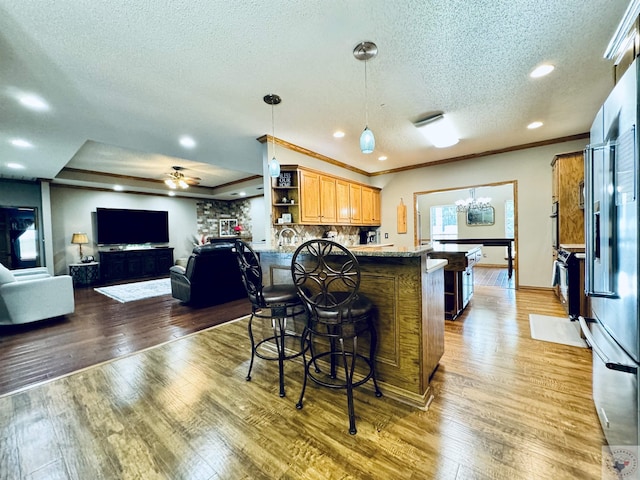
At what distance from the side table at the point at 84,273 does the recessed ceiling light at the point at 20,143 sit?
3.62 metres

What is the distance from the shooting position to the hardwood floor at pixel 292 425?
1.29 m

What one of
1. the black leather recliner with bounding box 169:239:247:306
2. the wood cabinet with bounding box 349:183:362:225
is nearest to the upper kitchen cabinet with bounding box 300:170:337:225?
the wood cabinet with bounding box 349:183:362:225

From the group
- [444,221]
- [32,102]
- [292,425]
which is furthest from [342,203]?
[444,221]

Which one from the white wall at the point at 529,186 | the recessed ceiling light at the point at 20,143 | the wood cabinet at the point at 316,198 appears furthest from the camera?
the white wall at the point at 529,186

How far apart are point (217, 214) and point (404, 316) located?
9267 mm

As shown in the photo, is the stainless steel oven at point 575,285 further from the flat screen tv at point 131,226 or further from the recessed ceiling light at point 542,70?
the flat screen tv at point 131,226

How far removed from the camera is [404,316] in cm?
178

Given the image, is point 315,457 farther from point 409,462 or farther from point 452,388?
point 452,388

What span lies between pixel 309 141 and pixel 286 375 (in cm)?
339

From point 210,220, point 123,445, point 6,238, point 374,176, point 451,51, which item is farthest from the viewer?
point 210,220

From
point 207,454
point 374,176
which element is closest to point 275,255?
point 207,454

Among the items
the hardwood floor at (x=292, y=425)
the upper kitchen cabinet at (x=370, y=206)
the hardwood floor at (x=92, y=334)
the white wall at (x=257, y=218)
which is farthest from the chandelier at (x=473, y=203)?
the hardwood floor at (x=92, y=334)

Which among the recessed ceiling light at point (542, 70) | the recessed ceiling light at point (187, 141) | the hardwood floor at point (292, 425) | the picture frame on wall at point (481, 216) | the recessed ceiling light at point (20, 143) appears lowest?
the hardwood floor at point (292, 425)

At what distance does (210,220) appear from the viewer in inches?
374
